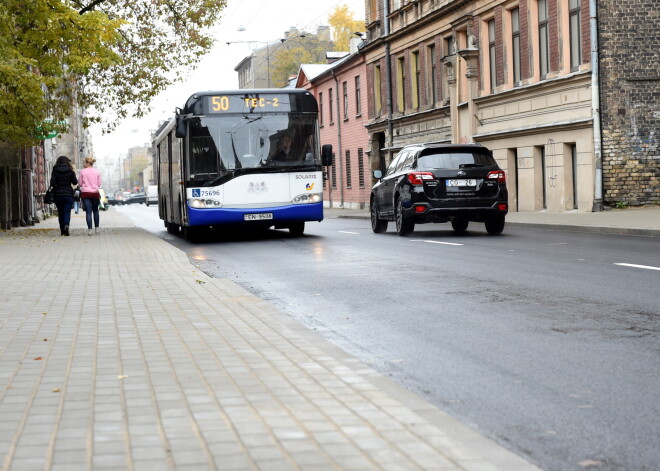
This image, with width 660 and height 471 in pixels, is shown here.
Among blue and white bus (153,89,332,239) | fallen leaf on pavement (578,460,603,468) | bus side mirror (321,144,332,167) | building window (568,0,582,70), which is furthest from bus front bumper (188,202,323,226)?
fallen leaf on pavement (578,460,603,468)

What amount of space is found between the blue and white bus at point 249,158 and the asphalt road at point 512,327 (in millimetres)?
4681

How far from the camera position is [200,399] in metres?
5.27

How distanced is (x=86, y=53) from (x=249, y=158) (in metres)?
6.33

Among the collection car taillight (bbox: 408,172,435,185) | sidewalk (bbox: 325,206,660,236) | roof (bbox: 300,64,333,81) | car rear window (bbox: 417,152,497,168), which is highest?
roof (bbox: 300,64,333,81)

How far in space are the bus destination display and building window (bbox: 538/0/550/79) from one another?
1220 cm

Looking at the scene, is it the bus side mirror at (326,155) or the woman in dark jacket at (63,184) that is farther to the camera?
the woman in dark jacket at (63,184)

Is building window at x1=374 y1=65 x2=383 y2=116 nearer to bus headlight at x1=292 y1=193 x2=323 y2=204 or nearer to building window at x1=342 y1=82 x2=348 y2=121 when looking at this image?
building window at x1=342 y1=82 x2=348 y2=121

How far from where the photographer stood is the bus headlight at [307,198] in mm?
22047

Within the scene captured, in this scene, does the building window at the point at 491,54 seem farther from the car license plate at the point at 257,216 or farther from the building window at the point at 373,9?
the car license plate at the point at 257,216

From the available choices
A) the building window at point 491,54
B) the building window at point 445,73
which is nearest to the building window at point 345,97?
the building window at point 445,73

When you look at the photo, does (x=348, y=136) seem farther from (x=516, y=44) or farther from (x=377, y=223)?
(x=377, y=223)

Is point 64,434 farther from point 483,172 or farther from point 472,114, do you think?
point 472,114

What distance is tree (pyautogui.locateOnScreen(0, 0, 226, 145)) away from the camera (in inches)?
978

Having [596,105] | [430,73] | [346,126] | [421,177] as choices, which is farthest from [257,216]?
[346,126]
